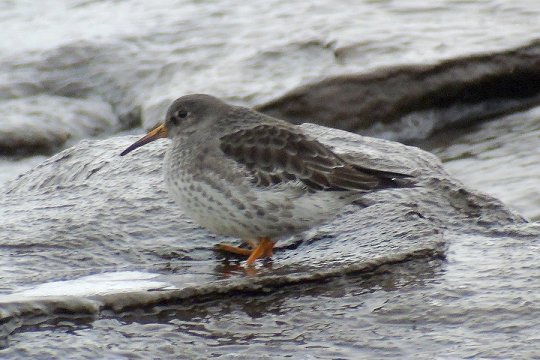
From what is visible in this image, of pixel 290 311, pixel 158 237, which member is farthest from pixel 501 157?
pixel 290 311

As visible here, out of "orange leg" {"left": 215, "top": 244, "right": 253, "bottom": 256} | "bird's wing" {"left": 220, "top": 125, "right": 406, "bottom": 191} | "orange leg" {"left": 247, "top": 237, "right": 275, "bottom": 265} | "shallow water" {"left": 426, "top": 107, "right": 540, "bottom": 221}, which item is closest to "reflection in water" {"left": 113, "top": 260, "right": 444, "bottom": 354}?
"orange leg" {"left": 247, "top": 237, "right": 275, "bottom": 265}

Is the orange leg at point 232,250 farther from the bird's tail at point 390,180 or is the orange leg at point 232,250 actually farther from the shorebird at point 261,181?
the bird's tail at point 390,180

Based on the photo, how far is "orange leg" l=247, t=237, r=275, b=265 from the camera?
5.86 meters

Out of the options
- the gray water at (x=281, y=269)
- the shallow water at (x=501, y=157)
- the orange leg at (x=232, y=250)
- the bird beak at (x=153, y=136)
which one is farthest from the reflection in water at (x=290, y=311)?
the shallow water at (x=501, y=157)

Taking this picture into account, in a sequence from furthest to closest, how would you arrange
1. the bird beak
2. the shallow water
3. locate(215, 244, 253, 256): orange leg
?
1. the shallow water
2. the bird beak
3. locate(215, 244, 253, 256): orange leg

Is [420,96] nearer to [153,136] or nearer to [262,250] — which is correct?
[153,136]

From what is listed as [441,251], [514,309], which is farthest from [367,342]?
[441,251]

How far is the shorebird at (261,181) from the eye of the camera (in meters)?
5.84

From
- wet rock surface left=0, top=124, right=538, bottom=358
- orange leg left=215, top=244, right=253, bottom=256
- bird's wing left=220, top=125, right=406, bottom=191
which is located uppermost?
bird's wing left=220, top=125, right=406, bottom=191

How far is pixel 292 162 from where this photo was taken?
6.04 metres

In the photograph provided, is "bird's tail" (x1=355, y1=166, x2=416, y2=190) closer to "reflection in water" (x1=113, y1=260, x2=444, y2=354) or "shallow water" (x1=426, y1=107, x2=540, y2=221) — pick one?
"reflection in water" (x1=113, y1=260, x2=444, y2=354)

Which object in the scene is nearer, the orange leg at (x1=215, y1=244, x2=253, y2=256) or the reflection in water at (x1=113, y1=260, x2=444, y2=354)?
the reflection in water at (x1=113, y1=260, x2=444, y2=354)

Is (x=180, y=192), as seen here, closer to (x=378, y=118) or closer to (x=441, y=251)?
(x=441, y=251)

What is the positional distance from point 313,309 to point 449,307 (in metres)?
0.65
